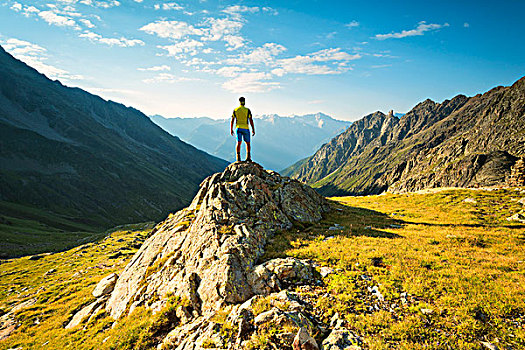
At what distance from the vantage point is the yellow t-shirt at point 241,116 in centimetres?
2309

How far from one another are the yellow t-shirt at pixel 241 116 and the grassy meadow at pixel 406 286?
11.9 m

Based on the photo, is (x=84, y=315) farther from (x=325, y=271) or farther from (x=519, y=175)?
(x=519, y=175)

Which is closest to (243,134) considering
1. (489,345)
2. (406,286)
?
(406,286)

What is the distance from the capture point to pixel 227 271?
572 inches

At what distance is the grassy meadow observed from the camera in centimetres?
940

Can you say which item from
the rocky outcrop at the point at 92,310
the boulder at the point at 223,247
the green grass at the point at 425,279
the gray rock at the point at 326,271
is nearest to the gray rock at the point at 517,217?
the green grass at the point at 425,279

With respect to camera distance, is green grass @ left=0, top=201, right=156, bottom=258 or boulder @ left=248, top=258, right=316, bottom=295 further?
green grass @ left=0, top=201, right=156, bottom=258

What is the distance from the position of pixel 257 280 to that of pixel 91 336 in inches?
559

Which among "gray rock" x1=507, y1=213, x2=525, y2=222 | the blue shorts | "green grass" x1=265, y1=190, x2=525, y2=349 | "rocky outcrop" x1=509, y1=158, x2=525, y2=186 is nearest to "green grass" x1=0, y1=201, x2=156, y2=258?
the blue shorts

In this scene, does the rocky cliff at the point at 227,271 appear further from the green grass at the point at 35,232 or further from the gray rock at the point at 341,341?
the green grass at the point at 35,232

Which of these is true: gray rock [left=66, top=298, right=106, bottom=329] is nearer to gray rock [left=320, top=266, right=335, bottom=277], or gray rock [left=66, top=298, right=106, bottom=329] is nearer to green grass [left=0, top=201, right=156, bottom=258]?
gray rock [left=320, top=266, right=335, bottom=277]

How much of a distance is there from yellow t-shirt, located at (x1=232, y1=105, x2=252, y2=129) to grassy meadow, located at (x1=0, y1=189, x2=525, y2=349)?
470 inches

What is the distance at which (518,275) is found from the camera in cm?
1252

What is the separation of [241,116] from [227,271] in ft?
50.0
